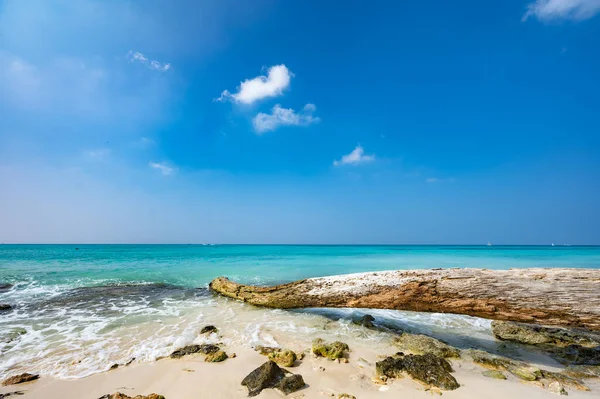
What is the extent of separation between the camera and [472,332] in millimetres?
6816

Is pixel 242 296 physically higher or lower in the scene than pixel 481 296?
lower

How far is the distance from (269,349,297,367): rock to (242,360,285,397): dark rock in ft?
1.33

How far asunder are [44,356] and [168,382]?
326 centimetres

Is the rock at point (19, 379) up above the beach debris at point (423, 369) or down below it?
below

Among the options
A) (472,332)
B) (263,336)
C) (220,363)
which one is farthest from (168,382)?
(472,332)

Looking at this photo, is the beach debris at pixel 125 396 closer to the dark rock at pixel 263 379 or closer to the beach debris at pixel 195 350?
the dark rock at pixel 263 379

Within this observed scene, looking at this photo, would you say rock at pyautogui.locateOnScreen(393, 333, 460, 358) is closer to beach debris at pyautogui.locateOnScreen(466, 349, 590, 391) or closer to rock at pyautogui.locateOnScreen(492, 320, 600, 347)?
beach debris at pyautogui.locateOnScreen(466, 349, 590, 391)

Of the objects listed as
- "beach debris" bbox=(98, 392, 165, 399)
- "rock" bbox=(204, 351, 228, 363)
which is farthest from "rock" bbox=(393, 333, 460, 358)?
"beach debris" bbox=(98, 392, 165, 399)

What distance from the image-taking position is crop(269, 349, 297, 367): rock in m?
4.67

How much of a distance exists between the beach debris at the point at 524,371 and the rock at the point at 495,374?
0.24m

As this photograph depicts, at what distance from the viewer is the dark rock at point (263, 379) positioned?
12.6ft

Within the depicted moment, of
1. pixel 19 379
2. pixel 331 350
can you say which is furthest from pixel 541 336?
pixel 19 379

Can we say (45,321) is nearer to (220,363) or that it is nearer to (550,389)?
(220,363)

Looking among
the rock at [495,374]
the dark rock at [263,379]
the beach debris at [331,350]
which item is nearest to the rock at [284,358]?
the dark rock at [263,379]
